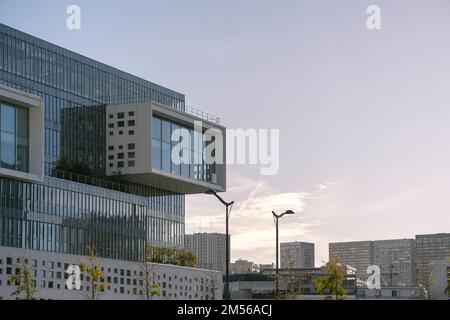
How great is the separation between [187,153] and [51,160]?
59.5ft

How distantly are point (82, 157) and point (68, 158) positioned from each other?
93.5 inches

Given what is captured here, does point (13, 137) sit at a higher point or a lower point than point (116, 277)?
higher

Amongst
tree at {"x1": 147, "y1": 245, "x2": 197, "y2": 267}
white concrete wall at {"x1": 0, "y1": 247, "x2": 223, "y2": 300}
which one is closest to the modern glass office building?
tree at {"x1": 147, "y1": 245, "x2": 197, "y2": 267}

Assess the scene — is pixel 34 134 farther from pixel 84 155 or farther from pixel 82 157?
pixel 84 155

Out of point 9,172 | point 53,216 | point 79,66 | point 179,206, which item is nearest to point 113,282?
point 53,216

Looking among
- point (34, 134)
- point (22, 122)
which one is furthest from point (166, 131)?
point (22, 122)

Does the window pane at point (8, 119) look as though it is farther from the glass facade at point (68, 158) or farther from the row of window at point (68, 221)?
the row of window at point (68, 221)

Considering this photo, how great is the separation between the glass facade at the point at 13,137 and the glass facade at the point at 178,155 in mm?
19842

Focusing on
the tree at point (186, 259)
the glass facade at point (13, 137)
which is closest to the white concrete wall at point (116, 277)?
the tree at point (186, 259)

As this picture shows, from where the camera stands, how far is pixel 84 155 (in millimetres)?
110938

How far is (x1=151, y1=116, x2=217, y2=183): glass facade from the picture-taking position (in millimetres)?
110625

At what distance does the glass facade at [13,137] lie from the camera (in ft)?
292

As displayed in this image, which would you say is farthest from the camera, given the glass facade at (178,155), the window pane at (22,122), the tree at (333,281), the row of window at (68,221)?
the glass facade at (178,155)

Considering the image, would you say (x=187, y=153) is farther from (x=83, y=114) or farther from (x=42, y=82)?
(x=42, y=82)
